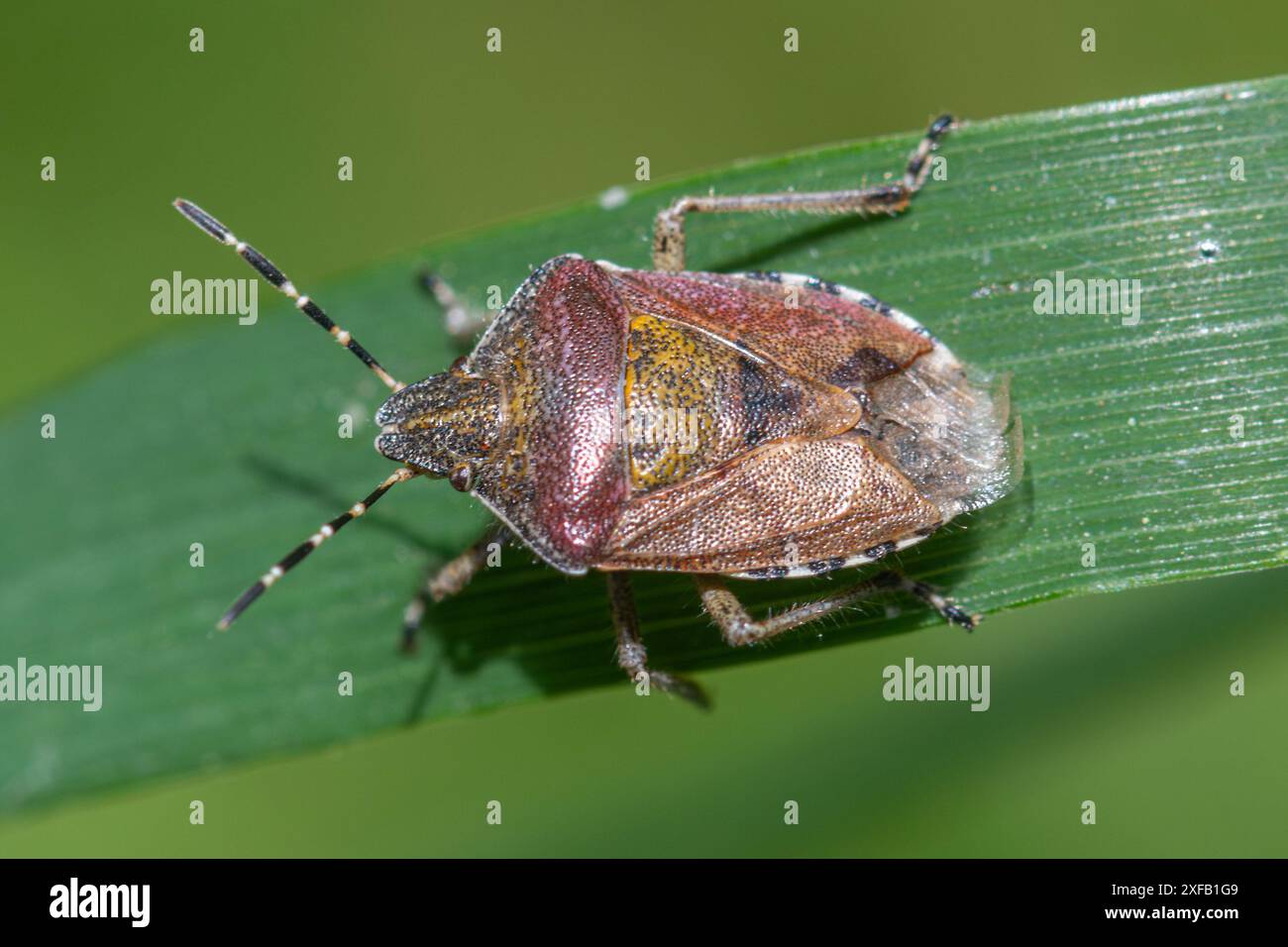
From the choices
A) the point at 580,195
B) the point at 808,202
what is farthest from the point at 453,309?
the point at 580,195

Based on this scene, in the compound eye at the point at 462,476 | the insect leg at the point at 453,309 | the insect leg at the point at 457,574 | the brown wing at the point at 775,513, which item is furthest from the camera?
the insect leg at the point at 453,309

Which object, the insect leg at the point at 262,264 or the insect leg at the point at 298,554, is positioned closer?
the insect leg at the point at 298,554

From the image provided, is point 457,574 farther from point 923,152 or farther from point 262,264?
point 923,152

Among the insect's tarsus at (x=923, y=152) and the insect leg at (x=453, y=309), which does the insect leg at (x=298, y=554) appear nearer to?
the insect leg at (x=453, y=309)

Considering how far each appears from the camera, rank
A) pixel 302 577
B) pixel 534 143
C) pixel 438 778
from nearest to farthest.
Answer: pixel 302 577 < pixel 438 778 < pixel 534 143

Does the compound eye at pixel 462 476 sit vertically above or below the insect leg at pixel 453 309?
below

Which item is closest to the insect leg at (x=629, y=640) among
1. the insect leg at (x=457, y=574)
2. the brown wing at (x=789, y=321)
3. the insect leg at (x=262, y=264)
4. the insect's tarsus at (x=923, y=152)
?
the insect leg at (x=457, y=574)

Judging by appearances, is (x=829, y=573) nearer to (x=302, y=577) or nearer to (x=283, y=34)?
(x=302, y=577)
